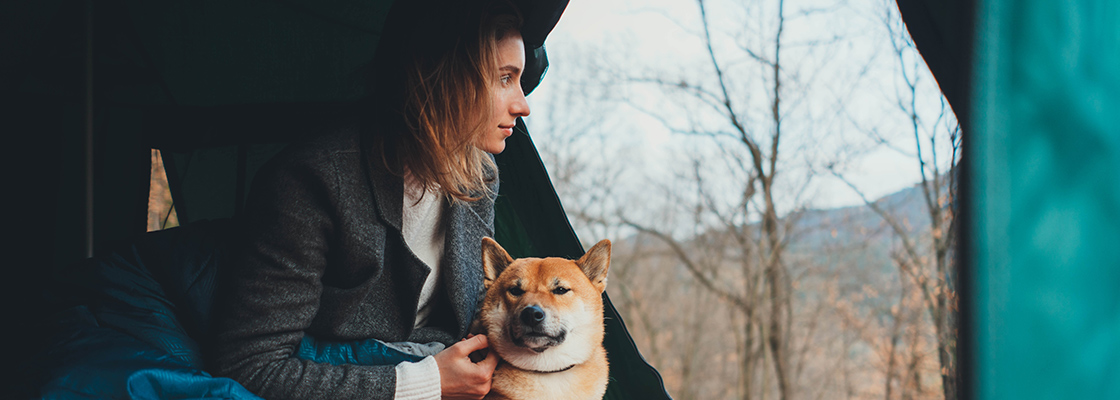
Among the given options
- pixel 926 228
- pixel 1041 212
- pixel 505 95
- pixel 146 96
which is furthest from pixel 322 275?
pixel 926 228

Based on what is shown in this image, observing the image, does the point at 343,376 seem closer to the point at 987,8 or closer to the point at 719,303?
the point at 987,8

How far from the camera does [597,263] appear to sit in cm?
145

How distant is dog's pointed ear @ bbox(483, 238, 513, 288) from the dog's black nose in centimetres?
20

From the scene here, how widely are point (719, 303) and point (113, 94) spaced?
6.06 metres

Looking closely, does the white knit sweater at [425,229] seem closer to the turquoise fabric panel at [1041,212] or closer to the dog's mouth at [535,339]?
the dog's mouth at [535,339]

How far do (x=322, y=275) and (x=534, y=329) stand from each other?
45cm

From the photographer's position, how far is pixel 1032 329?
1.57 feet

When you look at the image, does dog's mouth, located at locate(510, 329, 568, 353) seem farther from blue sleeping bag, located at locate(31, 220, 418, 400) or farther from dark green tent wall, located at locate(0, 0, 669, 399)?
dark green tent wall, located at locate(0, 0, 669, 399)

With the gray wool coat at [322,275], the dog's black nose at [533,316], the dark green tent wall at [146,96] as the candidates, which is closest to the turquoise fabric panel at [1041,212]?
the dog's black nose at [533,316]

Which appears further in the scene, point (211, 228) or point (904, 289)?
point (904, 289)

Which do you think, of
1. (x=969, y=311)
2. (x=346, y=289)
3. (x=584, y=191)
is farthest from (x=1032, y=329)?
(x=584, y=191)

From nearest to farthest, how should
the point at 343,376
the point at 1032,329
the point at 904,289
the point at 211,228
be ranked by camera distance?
1. the point at 1032,329
2. the point at 343,376
3. the point at 211,228
4. the point at 904,289

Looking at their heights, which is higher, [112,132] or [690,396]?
[112,132]

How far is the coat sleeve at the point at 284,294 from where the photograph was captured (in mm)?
1109
